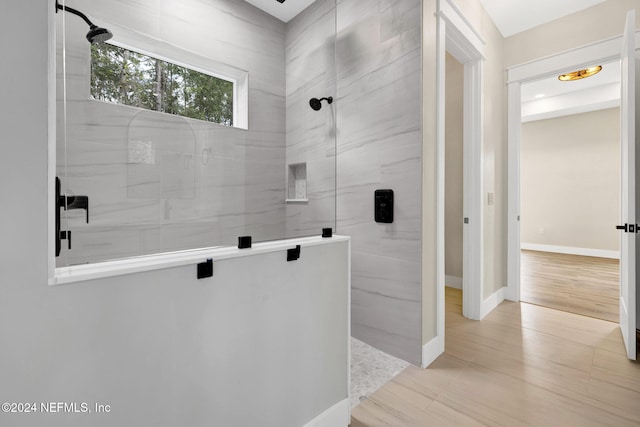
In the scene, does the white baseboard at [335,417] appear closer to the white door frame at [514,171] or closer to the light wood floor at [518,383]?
the light wood floor at [518,383]

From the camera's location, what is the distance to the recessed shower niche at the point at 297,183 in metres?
1.53

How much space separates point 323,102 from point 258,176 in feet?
1.86

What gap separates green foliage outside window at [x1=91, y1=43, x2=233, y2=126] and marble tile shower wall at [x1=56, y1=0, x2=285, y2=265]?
5cm

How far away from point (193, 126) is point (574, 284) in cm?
445

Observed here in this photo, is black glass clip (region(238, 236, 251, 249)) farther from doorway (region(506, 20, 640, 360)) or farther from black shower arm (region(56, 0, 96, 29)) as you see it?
doorway (region(506, 20, 640, 360))

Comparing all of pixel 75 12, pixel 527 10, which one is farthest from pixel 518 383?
pixel 527 10

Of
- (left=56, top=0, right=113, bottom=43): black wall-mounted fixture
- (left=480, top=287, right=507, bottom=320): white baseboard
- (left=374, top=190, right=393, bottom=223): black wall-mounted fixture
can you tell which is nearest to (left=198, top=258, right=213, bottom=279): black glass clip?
(left=56, top=0, right=113, bottom=43): black wall-mounted fixture

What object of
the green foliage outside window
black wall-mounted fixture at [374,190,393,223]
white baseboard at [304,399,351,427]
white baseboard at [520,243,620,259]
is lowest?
white baseboard at [304,399,351,427]

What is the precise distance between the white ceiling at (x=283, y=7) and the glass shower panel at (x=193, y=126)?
3 cm

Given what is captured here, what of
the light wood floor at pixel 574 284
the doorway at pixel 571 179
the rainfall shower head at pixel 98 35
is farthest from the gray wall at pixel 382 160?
the doorway at pixel 571 179

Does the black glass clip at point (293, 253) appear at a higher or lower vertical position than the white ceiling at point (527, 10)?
lower

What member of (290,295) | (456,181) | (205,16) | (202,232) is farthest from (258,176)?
(456,181)

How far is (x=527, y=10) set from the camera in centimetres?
264

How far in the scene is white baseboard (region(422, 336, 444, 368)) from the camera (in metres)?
1.82
